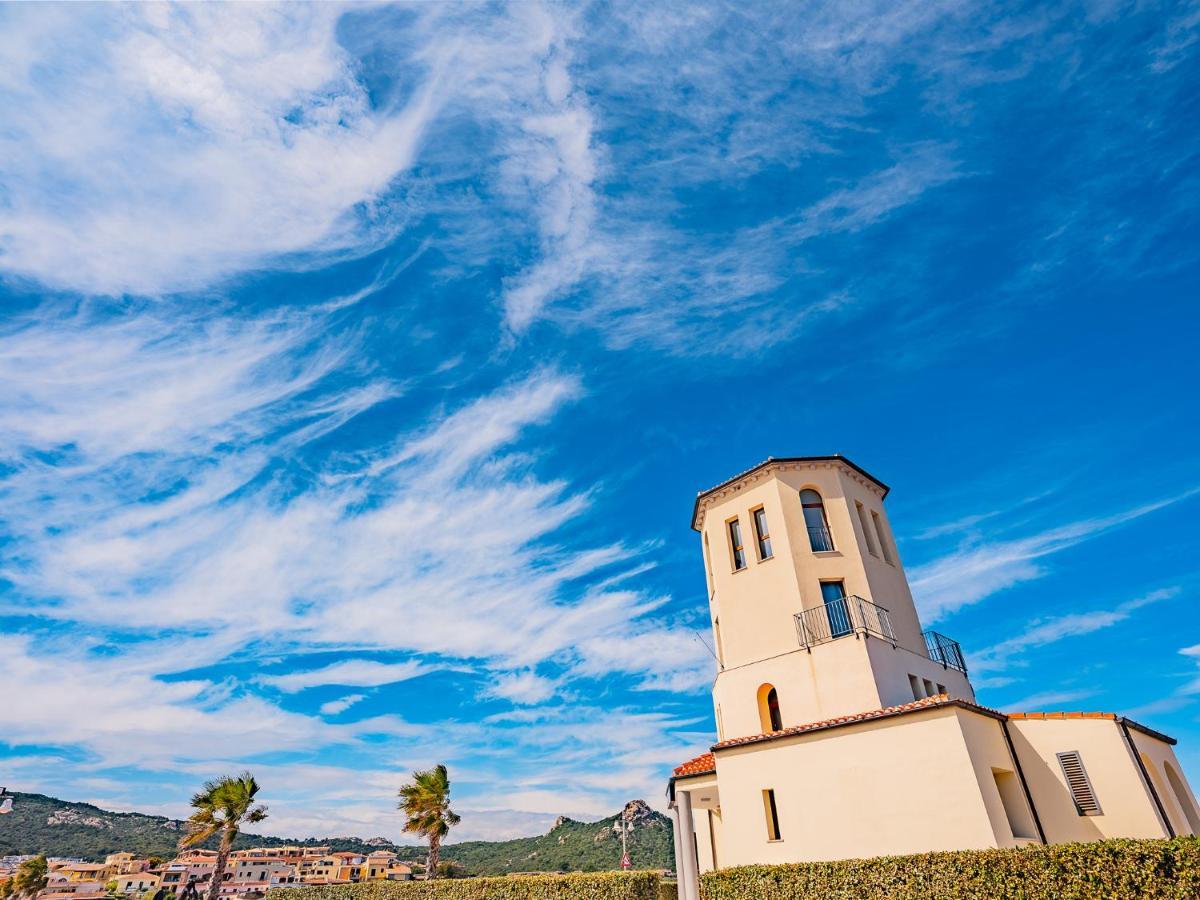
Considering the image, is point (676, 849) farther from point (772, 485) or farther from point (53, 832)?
point (53, 832)

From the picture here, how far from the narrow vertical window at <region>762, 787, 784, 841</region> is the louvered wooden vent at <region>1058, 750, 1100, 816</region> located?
6.91 m

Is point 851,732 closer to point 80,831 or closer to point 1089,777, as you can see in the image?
point 1089,777

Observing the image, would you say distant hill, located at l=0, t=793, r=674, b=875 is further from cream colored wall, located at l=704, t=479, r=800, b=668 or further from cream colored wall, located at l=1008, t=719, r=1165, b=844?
cream colored wall, located at l=1008, t=719, r=1165, b=844

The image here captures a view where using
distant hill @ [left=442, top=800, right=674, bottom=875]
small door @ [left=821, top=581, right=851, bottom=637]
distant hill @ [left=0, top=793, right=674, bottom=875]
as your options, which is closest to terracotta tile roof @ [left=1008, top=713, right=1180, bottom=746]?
small door @ [left=821, top=581, right=851, bottom=637]

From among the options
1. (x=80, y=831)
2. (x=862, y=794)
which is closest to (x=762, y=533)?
(x=862, y=794)

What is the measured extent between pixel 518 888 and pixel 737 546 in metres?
16.1

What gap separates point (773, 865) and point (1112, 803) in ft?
26.2

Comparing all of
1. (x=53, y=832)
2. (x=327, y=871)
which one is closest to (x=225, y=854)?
(x=327, y=871)

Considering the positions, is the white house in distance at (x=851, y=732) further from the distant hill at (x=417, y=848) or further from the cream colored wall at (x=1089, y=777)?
the distant hill at (x=417, y=848)

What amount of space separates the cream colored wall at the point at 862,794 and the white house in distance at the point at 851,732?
32mm

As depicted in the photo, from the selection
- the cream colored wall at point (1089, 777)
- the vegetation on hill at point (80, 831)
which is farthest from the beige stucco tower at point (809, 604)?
the vegetation on hill at point (80, 831)

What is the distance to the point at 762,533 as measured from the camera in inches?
897

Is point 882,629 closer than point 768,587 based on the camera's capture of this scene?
Yes

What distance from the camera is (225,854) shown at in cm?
3572
